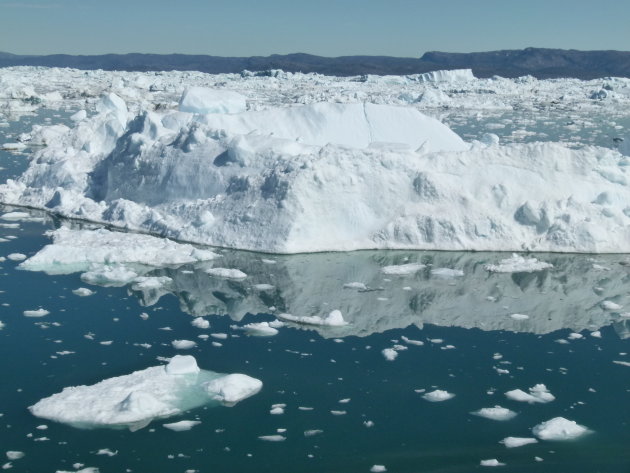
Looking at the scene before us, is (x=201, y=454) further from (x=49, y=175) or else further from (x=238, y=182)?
(x=49, y=175)

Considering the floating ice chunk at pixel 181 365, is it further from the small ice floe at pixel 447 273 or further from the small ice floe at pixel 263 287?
the small ice floe at pixel 447 273

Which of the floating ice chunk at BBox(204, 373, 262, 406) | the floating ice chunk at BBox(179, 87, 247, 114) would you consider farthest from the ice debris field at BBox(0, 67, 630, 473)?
the floating ice chunk at BBox(179, 87, 247, 114)

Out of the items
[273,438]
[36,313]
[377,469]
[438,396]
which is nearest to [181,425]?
[273,438]

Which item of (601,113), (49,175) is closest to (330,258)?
(49,175)

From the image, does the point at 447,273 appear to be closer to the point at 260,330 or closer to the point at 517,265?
the point at 517,265

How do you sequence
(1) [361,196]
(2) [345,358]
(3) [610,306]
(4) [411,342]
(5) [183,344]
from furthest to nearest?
1. (1) [361,196]
2. (3) [610,306]
3. (4) [411,342]
4. (5) [183,344]
5. (2) [345,358]

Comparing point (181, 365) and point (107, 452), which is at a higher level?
point (181, 365)
